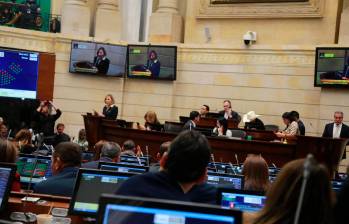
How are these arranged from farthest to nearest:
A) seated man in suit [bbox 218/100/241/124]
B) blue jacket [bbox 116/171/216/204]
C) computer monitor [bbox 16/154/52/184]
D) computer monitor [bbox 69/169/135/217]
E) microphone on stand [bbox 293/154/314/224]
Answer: seated man in suit [bbox 218/100/241/124] < computer monitor [bbox 16/154/52/184] < computer monitor [bbox 69/169/135/217] < blue jacket [bbox 116/171/216/204] < microphone on stand [bbox 293/154/314/224]

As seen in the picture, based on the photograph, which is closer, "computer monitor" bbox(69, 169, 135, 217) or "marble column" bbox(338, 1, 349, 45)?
"computer monitor" bbox(69, 169, 135, 217)

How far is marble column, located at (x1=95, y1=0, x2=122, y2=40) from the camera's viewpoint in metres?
18.1

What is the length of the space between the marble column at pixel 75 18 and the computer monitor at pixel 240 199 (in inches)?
581

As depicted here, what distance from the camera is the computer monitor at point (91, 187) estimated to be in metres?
3.95

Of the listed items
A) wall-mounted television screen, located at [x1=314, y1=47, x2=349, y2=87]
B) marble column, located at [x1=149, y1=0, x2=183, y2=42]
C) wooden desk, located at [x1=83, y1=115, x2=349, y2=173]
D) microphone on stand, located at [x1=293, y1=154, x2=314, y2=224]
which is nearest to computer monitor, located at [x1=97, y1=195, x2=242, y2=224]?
microphone on stand, located at [x1=293, y1=154, x2=314, y2=224]

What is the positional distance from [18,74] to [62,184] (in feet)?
40.7

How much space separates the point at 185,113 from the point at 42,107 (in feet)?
14.3

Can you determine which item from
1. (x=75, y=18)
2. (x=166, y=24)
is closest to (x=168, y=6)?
(x=166, y=24)

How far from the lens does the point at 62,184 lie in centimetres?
463

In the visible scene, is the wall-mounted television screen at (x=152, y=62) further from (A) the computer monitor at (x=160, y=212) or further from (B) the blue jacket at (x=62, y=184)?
(A) the computer monitor at (x=160, y=212)

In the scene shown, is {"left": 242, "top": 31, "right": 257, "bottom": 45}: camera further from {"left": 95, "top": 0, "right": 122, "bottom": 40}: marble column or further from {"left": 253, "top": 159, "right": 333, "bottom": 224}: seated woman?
{"left": 253, "top": 159, "right": 333, "bottom": 224}: seated woman

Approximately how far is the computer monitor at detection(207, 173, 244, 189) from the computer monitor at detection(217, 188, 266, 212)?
0.79m

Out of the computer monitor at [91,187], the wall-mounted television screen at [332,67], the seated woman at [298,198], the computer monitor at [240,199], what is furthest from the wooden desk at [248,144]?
the seated woman at [298,198]

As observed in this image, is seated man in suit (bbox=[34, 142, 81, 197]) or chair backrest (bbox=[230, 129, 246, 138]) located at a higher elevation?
seated man in suit (bbox=[34, 142, 81, 197])
